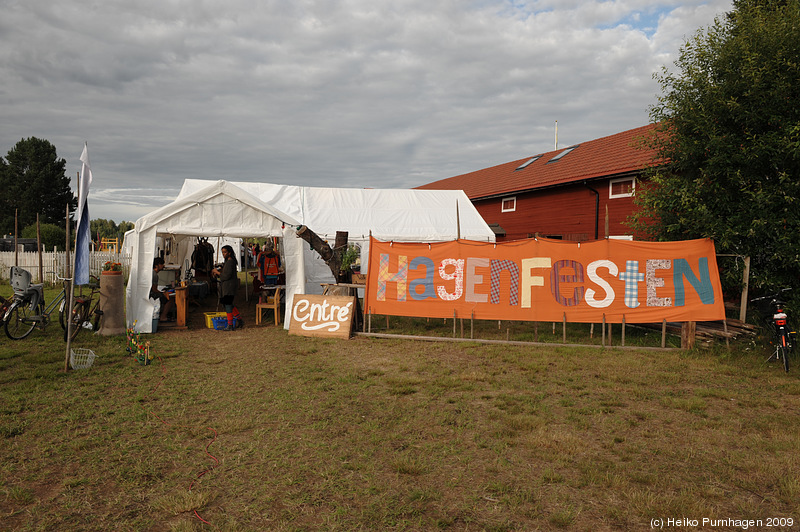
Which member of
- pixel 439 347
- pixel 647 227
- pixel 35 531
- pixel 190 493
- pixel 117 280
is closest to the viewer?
pixel 35 531

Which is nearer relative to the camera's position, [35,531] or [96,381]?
[35,531]

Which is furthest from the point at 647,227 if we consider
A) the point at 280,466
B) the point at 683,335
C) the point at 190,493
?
the point at 190,493

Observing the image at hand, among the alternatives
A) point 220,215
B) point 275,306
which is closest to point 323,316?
point 275,306

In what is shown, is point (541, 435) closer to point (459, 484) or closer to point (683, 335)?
point (459, 484)

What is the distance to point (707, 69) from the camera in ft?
32.7

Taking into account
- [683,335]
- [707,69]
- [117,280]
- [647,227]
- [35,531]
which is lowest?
[35,531]

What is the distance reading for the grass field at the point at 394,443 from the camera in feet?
12.2

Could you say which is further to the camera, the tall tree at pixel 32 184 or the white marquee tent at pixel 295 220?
the tall tree at pixel 32 184

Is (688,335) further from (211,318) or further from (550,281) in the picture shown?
(211,318)

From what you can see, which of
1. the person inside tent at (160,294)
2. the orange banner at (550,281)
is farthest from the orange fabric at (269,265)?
the orange banner at (550,281)

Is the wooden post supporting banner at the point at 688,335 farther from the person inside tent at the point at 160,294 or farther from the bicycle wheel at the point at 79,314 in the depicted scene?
the bicycle wheel at the point at 79,314

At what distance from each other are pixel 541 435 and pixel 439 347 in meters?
4.62

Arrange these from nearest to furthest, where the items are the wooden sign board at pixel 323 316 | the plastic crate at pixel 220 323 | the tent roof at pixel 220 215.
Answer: the wooden sign board at pixel 323 316
the tent roof at pixel 220 215
the plastic crate at pixel 220 323

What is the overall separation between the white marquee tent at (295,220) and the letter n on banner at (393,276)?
6.84ft
